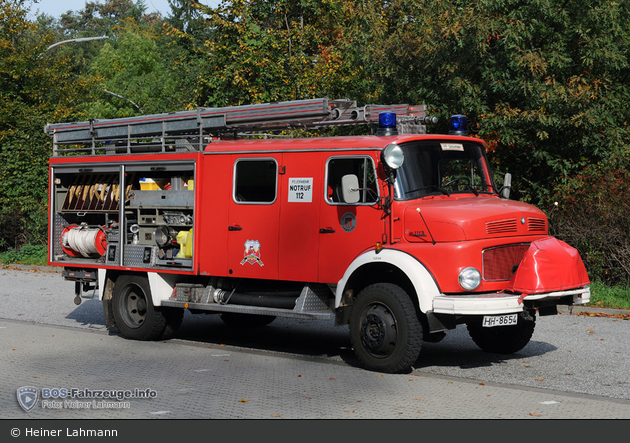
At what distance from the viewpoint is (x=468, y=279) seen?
818 centimetres

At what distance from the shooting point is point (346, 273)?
8.85 meters

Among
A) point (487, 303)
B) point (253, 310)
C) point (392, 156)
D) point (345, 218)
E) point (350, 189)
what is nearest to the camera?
point (487, 303)

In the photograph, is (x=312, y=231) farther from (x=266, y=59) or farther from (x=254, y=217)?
(x=266, y=59)

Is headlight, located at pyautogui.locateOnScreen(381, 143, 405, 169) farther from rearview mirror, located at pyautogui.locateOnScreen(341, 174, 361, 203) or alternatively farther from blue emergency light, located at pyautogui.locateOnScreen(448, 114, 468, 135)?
blue emergency light, located at pyautogui.locateOnScreen(448, 114, 468, 135)

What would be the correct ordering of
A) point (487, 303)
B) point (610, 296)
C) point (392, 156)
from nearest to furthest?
point (487, 303), point (392, 156), point (610, 296)

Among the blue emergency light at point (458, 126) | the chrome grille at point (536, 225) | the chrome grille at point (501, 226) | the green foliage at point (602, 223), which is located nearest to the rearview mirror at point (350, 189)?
the chrome grille at point (501, 226)

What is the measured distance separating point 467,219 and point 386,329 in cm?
145

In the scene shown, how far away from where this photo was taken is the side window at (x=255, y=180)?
987cm

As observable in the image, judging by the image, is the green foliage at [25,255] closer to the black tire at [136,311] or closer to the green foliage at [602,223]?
the black tire at [136,311]

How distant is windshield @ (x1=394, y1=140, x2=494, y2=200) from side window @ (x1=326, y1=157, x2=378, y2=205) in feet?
1.04

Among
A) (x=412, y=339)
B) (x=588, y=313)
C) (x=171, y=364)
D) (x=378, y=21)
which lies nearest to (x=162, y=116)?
(x=171, y=364)

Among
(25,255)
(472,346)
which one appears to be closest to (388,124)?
(472,346)

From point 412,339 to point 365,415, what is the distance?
1.81m

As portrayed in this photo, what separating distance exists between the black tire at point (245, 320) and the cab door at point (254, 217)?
2253 millimetres
